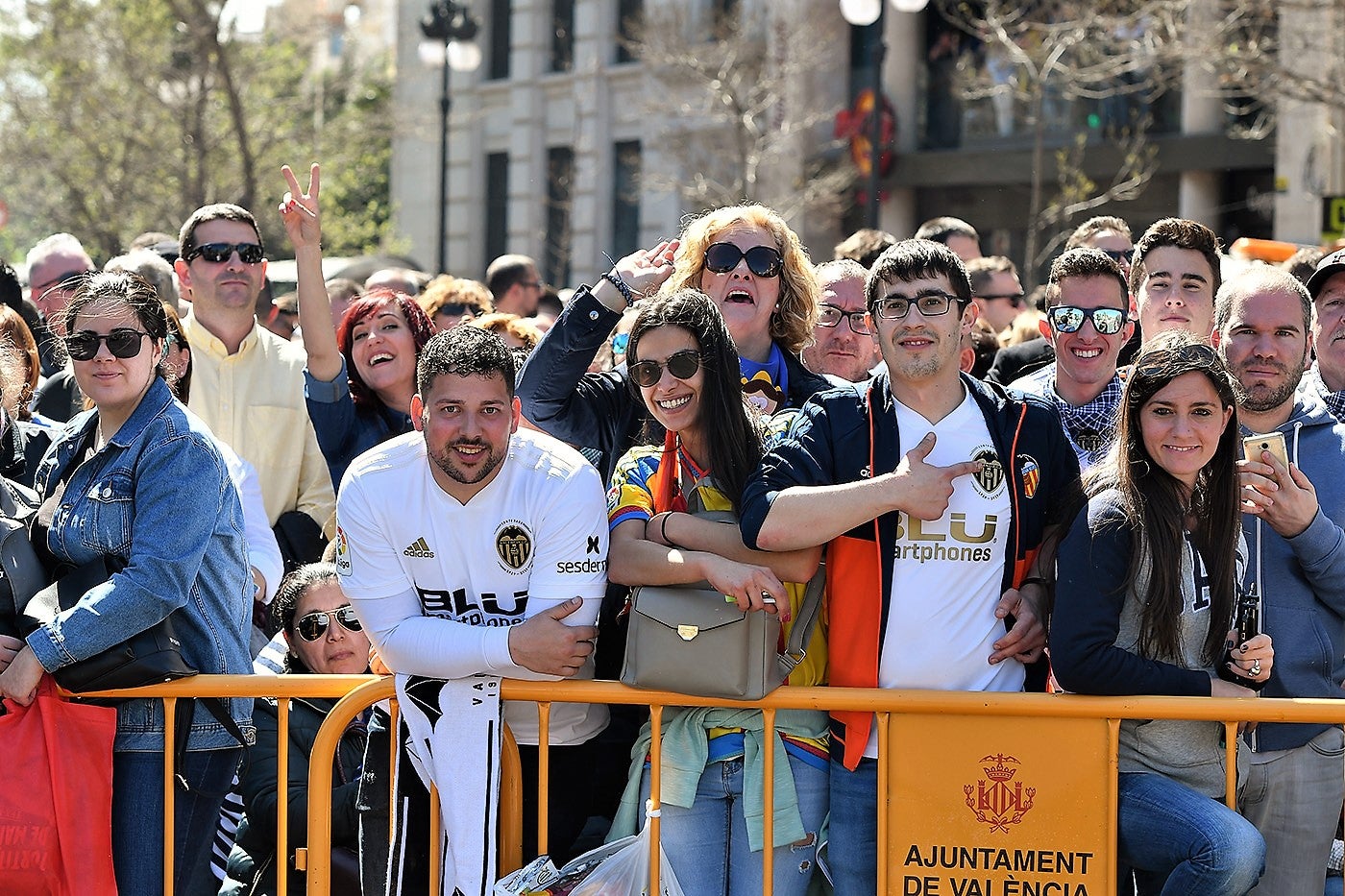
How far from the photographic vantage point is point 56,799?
4.17 m

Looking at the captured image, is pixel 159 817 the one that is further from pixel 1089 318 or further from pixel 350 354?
pixel 1089 318

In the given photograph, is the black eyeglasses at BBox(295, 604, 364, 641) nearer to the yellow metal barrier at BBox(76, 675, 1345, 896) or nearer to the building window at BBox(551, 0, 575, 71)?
the yellow metal barrier at BBox(76, 675, 1345, 896)

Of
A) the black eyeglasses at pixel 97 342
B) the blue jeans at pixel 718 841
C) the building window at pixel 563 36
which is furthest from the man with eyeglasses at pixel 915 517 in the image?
the building window at pixel 563 36

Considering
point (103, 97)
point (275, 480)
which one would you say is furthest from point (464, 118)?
point (275, 480)

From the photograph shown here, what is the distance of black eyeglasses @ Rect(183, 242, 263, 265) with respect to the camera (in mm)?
6176

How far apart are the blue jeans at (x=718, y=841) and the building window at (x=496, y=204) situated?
1104 inches

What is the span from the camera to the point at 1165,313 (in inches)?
213

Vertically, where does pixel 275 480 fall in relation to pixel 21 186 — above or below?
below

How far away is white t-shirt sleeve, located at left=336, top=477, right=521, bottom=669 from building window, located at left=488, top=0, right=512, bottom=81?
28414 millimetres

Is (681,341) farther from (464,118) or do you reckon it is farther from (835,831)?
(464,118)

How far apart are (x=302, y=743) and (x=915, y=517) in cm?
222

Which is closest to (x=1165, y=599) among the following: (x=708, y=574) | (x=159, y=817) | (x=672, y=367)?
(x=708, y=574)

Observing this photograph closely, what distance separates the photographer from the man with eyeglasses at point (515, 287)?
9539mm

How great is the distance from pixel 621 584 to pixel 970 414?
1.10 metres
